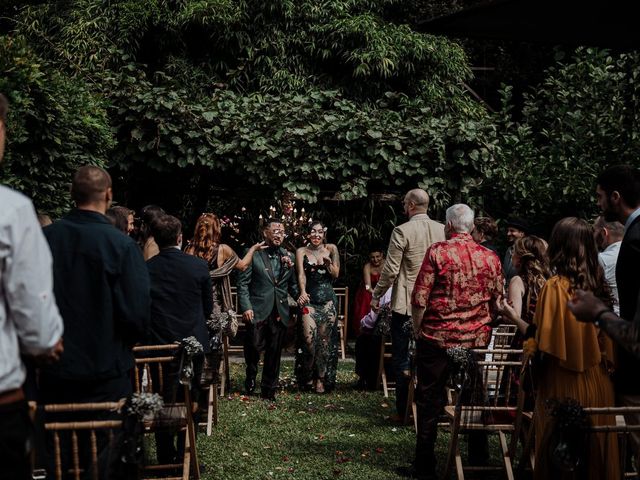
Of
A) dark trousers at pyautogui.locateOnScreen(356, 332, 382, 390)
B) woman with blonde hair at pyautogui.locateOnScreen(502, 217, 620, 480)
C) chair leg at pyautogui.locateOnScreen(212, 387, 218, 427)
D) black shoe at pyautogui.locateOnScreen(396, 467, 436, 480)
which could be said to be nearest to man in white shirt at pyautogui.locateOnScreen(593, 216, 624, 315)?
woman with blonde hair at pyautogui.locateOnScreen(502, 217, 620, 480)

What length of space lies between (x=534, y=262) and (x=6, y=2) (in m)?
12.8

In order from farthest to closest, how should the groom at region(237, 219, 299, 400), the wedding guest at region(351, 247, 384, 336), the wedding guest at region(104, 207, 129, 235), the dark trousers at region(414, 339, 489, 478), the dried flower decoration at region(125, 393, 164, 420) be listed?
the wedding guest at region(351, 247, 384, 336) → the groom at region(237, 219, 299, 400) → the wedding guest at region(104, 207, 129, 235) → the dark trousers at region(414, 339, 489, 478) → the dried flower decoration at region(125, 393, 164, 420)

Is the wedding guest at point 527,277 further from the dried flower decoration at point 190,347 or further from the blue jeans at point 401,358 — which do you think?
the dried flower decoration at point 190,347

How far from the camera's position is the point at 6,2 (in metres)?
16.2

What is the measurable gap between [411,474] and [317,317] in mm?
4080

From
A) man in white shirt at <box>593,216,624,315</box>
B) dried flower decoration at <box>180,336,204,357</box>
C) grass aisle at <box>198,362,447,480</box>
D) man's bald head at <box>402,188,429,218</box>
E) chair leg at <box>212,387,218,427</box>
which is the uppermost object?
man's bald head at <box>402,188,429,218</box>

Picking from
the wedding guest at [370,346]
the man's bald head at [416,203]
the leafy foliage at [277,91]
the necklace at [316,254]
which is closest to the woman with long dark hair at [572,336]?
the man's bald head at [416,203]

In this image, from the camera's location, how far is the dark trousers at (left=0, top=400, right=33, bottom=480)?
2.83 metres

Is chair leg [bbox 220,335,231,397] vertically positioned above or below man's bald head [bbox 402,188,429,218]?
below

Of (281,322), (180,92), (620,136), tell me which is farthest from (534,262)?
(180,92)

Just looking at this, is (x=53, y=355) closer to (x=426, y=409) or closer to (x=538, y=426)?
(x=538, y=426)

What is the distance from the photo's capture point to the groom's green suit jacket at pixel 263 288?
32.8 feet

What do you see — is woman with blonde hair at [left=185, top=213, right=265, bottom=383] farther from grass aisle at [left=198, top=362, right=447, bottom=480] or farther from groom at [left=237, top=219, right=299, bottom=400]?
grass aisle at [left=198, top=362, right=447, bottom=480]

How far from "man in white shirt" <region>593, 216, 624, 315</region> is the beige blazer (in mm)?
1699
